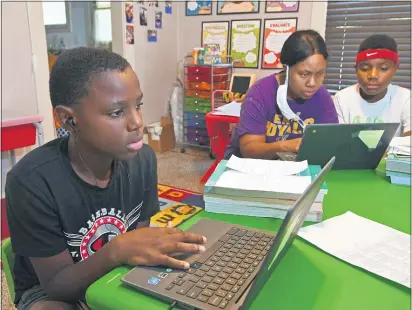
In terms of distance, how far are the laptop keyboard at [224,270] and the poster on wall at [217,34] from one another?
325 cm

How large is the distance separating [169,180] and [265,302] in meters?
2.54

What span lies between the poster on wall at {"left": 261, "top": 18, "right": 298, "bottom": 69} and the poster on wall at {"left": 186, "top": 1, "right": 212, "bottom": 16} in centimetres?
67

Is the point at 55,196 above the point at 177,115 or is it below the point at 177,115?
above

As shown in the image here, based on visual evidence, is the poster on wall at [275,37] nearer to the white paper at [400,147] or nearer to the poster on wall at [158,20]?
the poster on wall at [158,20]

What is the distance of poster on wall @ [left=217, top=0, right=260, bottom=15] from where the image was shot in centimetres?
351

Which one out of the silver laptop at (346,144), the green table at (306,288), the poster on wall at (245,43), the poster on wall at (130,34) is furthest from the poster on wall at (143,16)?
the green table at (306,288)

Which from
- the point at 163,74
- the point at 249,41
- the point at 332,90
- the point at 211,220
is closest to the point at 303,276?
the point at 211,220

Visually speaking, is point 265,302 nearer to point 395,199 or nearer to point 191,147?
point 395,199

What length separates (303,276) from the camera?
0.65 meters

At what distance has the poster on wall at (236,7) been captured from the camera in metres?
3.51

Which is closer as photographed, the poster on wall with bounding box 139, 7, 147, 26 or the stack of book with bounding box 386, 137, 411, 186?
the stack of book with bounding box 386, 137, 411, 186

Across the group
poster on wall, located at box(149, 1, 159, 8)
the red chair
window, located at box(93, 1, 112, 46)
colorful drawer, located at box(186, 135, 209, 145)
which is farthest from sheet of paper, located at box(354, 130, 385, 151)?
window, located at box(93, 1, 112, 46)

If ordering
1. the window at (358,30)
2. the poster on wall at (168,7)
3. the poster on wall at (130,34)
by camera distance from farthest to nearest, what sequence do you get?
the poster on wall at (168,7) < the poster on wall at (130,34) < the window at (358,30)

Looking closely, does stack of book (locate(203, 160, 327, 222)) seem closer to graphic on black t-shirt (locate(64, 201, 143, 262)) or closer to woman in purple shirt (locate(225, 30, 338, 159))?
graphic on black t-shirt (locate(64, 201, 143, 262))
